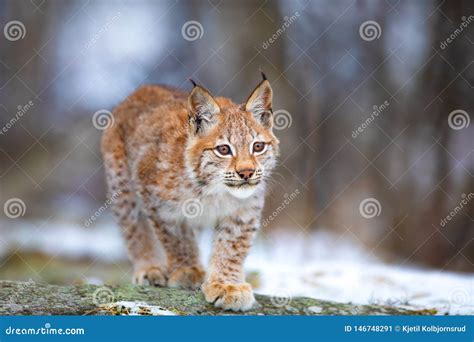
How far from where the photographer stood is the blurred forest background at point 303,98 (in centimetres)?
577

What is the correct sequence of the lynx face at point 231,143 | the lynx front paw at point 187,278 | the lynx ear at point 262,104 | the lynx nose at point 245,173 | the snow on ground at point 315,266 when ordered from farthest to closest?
the snow on ground at point 315,266
the lynx front paw at point 187,278
the lynx ear at point 262,104
the lynx face at point 231,143
the lynx nose at point 245,173

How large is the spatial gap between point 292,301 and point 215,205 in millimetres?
887

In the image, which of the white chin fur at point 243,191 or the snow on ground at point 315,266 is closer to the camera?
the white chin fur at point 243,191

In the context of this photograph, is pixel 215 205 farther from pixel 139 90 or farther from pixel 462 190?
pixel 462 190

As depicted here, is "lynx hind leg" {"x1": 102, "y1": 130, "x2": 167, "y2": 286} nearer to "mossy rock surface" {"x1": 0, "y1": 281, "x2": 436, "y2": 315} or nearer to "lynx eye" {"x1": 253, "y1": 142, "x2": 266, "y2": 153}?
"mossy rock surface" {"x1": 0, "y1": 281, "x2": 436, "y2": 315}

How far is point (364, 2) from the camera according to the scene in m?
5.85

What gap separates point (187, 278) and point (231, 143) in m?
1.15

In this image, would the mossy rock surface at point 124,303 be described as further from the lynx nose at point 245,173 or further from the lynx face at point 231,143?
the lynx nose at point 245,173

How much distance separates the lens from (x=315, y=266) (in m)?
6.29

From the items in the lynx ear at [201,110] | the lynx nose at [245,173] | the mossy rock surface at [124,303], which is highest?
the lynx ear at [201,110]

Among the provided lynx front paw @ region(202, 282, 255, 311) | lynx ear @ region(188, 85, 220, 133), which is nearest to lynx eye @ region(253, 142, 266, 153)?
lynx ear @ region(188, 85, 220, 133)

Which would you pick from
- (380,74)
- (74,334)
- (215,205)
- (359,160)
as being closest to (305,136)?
(359,160)

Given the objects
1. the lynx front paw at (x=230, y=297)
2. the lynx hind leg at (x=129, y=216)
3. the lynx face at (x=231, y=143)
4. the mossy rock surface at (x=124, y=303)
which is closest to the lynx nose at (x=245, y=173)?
the lynx face at (x=231, y=143)

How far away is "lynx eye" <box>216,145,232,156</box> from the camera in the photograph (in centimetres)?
447
